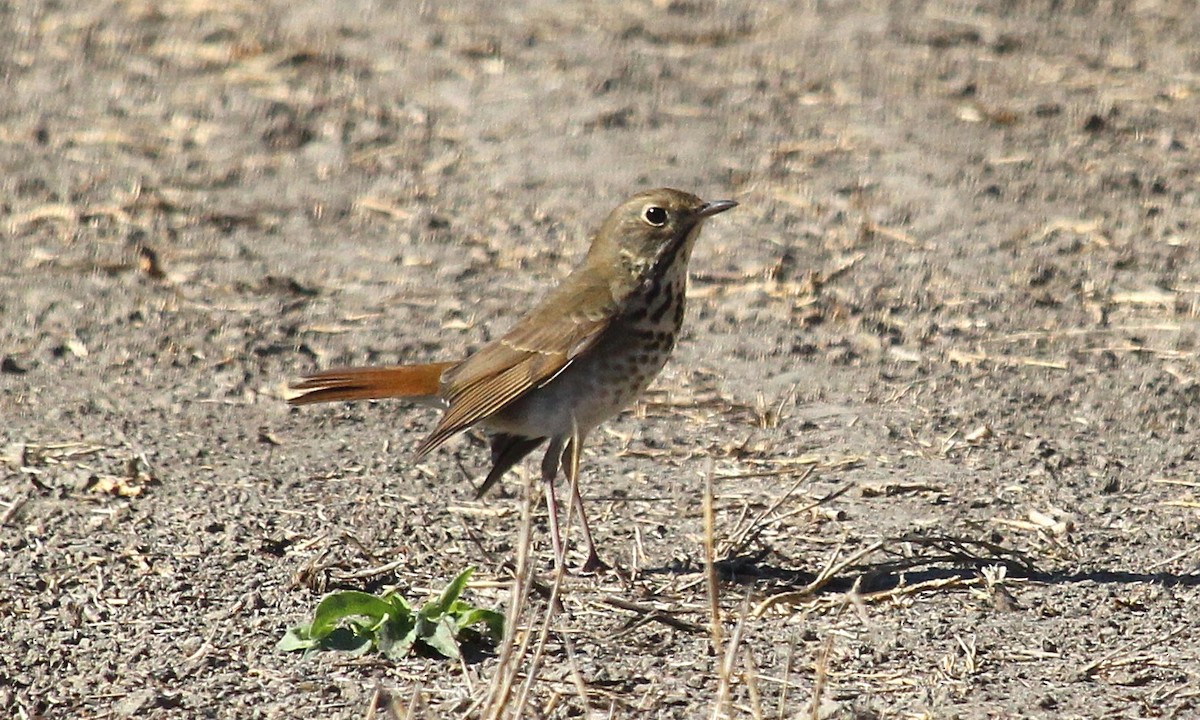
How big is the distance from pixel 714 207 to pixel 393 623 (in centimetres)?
191

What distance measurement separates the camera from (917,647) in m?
4.95

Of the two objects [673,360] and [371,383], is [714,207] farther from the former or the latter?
[673,360]

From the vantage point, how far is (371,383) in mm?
5871

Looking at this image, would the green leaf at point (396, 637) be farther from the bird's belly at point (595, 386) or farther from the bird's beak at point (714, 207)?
the bird's beak at point (714, 207)

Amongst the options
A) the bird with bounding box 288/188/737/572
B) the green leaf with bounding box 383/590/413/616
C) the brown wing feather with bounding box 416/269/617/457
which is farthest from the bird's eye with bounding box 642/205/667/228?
the green leaf with bounding box 383/590/413/616

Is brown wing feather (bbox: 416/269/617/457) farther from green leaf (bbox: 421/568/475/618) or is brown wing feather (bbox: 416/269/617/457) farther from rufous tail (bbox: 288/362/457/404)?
green leaf (bbox: 421/568/475/618)

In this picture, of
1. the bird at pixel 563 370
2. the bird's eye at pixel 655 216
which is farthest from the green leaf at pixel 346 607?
the bird's eye at pixel 655 216

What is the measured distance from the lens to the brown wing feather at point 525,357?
5781 mm

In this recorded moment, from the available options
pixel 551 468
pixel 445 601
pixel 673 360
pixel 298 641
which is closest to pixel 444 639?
pixel 445 601

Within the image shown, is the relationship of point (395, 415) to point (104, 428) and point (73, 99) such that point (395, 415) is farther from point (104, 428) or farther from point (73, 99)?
point (73, 99)

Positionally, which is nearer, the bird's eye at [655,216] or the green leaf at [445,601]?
the green leaf at [445,601]

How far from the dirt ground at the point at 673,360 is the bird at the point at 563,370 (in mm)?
297

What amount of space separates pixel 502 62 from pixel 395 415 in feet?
12.3

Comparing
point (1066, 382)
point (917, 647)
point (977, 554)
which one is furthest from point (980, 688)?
point (1066, 382)
